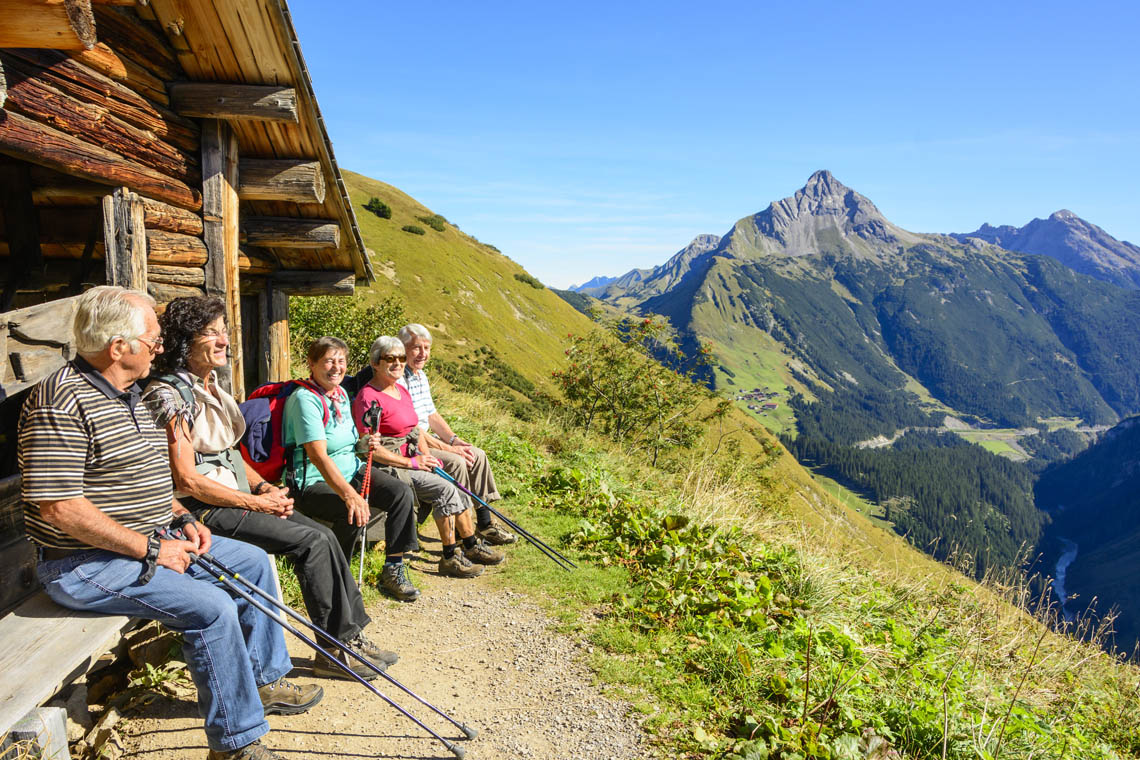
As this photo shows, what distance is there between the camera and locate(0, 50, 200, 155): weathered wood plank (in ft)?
12.9

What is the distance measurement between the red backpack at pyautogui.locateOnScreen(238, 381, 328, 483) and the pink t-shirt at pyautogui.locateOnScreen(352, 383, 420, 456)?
2.52 ft

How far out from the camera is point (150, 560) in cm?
304

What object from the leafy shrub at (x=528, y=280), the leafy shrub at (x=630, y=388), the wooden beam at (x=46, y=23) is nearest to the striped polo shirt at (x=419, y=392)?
the wooden beam at (x=46, y=23)

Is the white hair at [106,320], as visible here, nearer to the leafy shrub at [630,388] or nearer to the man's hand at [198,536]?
the man's hand at [198,536]

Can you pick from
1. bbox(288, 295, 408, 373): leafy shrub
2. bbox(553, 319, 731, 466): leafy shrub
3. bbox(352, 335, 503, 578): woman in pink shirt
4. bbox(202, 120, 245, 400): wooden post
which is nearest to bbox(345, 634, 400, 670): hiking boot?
bbox(352, 335, 503, 578): woman in pink shirt

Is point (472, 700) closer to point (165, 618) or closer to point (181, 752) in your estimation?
point (181, 752)

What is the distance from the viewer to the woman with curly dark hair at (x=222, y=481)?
369 centimetres

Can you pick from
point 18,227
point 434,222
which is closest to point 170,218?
point 18,227

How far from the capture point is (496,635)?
504 cm

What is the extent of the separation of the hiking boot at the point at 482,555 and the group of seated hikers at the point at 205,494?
0.93 meters

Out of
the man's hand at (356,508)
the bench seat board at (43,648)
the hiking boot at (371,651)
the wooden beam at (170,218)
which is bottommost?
the hiking boot at (371,651)

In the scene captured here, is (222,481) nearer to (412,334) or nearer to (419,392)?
(412,334)

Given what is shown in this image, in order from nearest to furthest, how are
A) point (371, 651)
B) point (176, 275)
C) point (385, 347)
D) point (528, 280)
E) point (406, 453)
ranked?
point (371, 651) → point (176, 275) → point (385, 347) → point (406, 453) → point (528, 280)

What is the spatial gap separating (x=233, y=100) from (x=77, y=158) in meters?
1.53
